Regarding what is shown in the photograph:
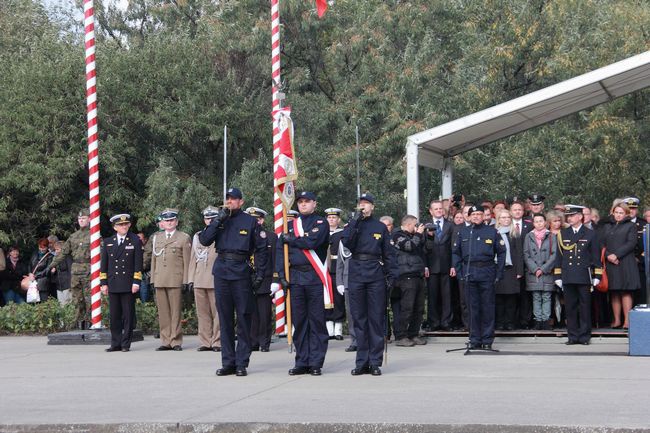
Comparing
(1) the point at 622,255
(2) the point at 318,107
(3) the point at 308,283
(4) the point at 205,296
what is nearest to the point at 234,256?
(3) the point at 308,283

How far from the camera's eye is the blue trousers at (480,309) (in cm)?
1453

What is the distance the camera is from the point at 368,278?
12297 millimetres

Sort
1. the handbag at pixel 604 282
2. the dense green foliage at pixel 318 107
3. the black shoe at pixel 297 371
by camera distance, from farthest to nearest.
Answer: the dense green foliage at pixel 318 107, the handbag at pixel 604 282, the black shoe at pixel 297 371

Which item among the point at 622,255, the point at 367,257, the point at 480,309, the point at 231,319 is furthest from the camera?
the point at 622,255

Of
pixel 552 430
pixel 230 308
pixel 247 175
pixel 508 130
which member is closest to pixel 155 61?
pixel 247 175

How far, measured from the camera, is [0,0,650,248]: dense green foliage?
25.6 meters

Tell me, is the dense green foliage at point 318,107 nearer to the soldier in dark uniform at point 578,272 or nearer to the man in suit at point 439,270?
the man in suit at point 439,270

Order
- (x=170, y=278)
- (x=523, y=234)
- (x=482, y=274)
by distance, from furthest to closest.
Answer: (x=523, y=234) < (x=170, y=278) < (x=482, y=274)

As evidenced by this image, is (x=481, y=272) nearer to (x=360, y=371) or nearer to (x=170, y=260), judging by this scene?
(x=360, y=371)

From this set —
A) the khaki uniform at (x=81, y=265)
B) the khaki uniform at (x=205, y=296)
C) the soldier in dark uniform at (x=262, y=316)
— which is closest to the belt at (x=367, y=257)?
the soldier in dark uniform at (x=262, y=316)

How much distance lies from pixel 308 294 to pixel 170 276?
3913 mm

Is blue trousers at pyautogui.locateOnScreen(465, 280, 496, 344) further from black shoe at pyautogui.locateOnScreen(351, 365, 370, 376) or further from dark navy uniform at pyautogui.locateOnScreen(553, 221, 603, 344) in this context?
black shoe at pyautogui.locateOnScreen(351, 365, 370, 376)

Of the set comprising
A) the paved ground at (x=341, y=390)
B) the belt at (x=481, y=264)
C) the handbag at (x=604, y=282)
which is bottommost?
the paved ground at (x=341, y=390)

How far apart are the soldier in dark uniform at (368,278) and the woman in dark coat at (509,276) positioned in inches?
162
